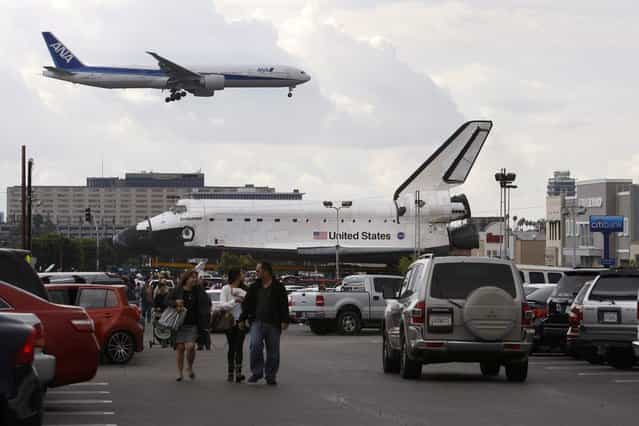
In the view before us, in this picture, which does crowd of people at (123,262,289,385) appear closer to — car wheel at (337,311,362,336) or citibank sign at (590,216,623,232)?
car wheel at (337,311,362,336)

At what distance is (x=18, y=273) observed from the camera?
1448cm

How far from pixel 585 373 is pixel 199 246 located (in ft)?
258

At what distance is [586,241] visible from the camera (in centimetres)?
11588

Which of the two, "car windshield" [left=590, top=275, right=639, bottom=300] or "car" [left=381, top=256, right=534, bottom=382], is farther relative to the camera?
"car windshield" [left=590, top=275, right=639, bottom=300]

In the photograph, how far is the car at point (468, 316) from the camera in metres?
18.4

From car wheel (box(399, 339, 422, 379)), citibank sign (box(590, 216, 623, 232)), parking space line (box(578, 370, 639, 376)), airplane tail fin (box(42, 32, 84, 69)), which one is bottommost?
parking space line (box(578, 370, 639, 376))

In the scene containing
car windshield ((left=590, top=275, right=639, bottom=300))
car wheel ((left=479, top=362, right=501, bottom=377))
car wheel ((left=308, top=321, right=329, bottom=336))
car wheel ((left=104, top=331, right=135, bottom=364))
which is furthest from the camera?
car wheel ((left=308, top=321, right=329, bottom=336))

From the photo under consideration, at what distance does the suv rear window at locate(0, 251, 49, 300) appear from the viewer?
14422mm

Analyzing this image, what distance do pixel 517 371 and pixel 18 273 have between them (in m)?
7.77

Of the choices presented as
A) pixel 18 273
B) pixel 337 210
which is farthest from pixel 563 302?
pixel 337 210

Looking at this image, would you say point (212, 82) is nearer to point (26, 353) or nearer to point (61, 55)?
point (61, 55)

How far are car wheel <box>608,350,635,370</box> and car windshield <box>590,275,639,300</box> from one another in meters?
1.03

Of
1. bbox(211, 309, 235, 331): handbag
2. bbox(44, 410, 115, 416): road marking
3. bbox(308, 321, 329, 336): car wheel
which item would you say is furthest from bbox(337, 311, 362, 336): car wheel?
bbox(44, 410, 115, 416): road marking

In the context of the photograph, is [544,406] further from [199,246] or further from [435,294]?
[199,246]
